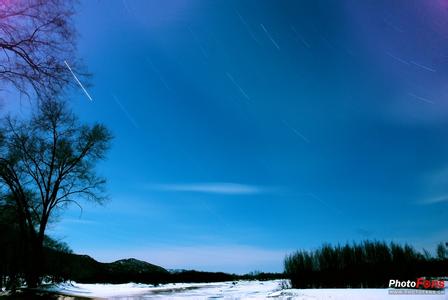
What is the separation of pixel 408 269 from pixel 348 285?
4.31 m

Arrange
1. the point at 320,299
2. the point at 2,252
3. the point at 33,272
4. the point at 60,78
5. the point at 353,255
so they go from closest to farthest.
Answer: the point at 60,78 < the point at 320,299 < the point at 33,272 < the point at 2,252 < the point at 353,255

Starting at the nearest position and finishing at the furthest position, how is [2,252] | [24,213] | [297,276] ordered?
[24,213]
[297,276]
[2,252]

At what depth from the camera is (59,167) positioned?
20688 millimetres

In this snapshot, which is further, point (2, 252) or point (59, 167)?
point (2, 252)

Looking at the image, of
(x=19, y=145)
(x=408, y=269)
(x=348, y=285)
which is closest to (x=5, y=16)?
(x=19, y=145)

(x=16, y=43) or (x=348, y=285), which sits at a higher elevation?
(x=16, y=43)

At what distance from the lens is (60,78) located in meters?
7.35

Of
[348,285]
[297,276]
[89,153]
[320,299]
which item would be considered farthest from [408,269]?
[89,153]

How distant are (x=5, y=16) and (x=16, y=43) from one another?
55cm

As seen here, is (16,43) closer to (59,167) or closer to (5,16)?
(5,16)

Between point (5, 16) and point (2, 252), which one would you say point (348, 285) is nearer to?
point (5, 16)

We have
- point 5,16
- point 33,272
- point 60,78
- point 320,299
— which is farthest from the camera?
point 33,272

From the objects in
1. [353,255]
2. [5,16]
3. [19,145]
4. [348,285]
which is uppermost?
[19,145]

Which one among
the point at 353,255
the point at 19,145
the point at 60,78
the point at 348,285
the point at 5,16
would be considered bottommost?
the point at 348,285
